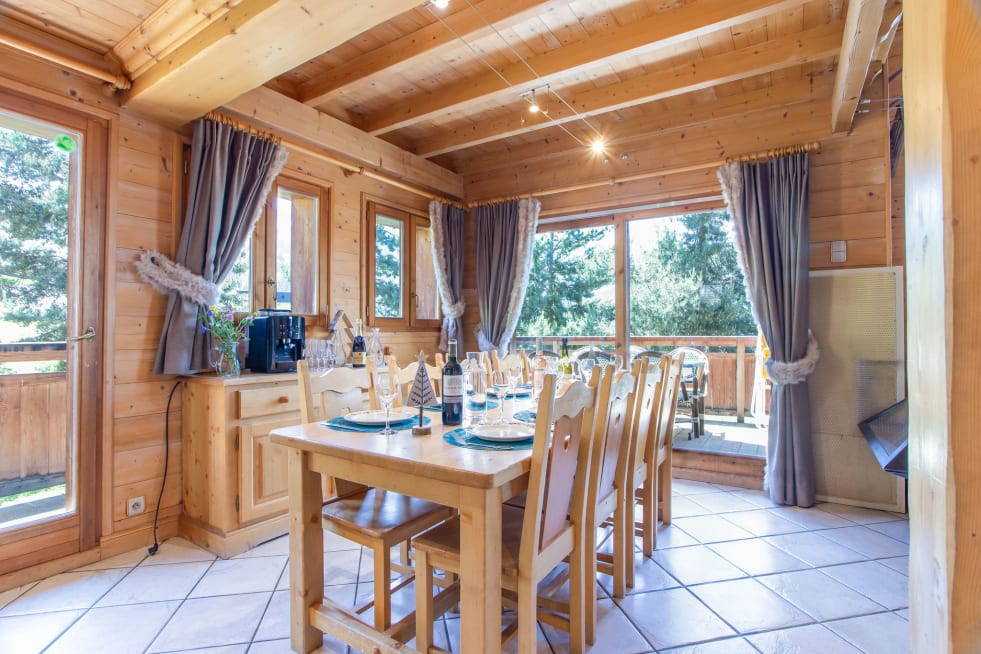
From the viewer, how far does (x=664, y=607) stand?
1.95 metres

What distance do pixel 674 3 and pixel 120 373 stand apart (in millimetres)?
3371

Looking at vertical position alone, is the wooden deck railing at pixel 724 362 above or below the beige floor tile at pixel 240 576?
above

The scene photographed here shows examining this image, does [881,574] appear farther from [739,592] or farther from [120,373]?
[120,373]

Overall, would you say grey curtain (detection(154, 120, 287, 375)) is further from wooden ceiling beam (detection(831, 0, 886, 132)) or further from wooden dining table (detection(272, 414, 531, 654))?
wooden ceiling beam (detection(831, 0, 886, 132))

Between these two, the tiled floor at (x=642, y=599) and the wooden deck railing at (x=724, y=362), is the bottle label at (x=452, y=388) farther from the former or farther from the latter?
the wooden deck railing at (x=724, y=362)

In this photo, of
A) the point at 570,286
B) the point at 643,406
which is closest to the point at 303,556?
the point at 643,406

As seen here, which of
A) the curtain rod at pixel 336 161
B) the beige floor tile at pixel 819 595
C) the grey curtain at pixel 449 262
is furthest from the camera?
the grey curtain at pixel 449 262

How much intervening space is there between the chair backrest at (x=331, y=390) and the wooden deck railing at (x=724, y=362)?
246 cm

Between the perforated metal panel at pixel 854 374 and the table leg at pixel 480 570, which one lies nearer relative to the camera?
the table leg at pixel 480 570

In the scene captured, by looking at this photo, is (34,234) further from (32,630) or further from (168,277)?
(32,630)

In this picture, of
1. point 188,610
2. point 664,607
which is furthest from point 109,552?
point 664,607

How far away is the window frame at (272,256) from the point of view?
3004mm

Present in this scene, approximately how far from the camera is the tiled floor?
1.73 meters

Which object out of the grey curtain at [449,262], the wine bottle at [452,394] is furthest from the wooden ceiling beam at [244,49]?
the grey curtain at [449,262]
